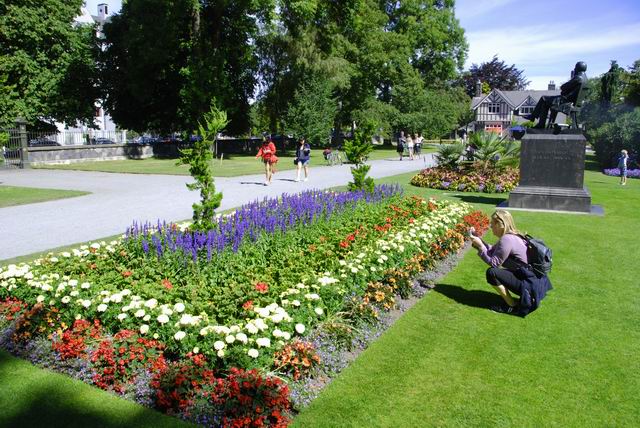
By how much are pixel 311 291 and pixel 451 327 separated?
1.72m

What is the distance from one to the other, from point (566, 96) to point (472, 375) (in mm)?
11982

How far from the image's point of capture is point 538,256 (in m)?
6.32

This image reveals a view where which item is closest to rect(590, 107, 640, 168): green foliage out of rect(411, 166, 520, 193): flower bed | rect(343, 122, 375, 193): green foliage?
rect(411, 166, 520, 193): flower bed

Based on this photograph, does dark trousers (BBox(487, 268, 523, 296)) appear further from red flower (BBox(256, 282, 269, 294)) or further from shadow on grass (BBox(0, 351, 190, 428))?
shadow on grass (BBox(0, 351, 190, 428))

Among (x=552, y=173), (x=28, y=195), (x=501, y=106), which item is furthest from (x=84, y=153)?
(x=501, y=106)

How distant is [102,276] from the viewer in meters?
6.29

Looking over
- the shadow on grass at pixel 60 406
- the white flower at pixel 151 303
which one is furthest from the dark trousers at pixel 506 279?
the shadow on grass at pixel 60 406

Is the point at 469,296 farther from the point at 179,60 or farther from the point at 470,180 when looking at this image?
the point at 179,60

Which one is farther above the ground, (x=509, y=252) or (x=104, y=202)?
(x=509, y=252)

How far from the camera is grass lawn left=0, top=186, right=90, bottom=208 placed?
49.8ft

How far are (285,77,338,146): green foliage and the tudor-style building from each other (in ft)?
199

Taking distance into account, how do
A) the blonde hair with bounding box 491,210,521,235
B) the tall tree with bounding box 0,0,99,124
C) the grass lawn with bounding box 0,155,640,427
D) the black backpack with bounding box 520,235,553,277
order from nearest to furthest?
1. the grass lawn with bounding box 0,155,640,427
2. the black backpack with bounding box 520,235,553,277
3. the blonde hair with bounding box 491,210,521,235
4. the tall tree with bounding box 0,0,99,124

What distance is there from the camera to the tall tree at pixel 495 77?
103 meters

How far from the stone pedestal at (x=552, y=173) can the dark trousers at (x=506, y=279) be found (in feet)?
28.8
